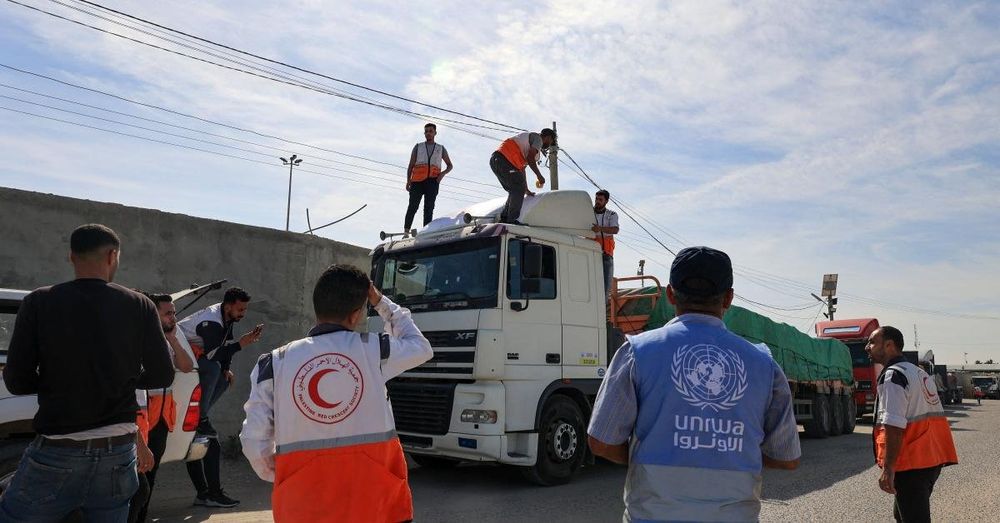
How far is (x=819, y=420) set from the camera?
1546 cm

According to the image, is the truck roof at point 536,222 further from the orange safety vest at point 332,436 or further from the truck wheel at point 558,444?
the orange safety vest at point 332,436

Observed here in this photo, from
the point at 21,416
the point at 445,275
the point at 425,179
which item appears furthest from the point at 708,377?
the point at 425,179

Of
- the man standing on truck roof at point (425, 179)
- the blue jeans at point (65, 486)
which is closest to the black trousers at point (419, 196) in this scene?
the man standing on truck roof at point (425, 179)

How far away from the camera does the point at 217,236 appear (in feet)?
31.4

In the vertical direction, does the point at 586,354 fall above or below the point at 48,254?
below

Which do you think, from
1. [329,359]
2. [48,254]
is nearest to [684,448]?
[329,359]

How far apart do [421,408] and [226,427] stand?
3.15 m

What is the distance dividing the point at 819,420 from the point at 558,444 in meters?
9.85

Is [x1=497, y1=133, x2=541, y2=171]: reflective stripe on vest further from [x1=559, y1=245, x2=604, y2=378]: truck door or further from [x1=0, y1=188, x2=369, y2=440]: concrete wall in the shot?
[x1=0, y1=188, x2=369, y2=440]: concrete wall

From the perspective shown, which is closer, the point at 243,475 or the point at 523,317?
the point at 523,317

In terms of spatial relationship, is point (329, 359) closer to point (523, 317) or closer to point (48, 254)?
point (523, 317)

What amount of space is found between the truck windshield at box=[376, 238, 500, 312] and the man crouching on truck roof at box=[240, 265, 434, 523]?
16.0 feet

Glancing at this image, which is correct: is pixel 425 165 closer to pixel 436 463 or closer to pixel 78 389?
pixel 436 463

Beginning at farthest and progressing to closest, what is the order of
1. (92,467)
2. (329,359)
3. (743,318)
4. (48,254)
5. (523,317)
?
1. (743,318)
2. (48,254)
3. (523,317)
4. (92,467)
5. (329,359)
